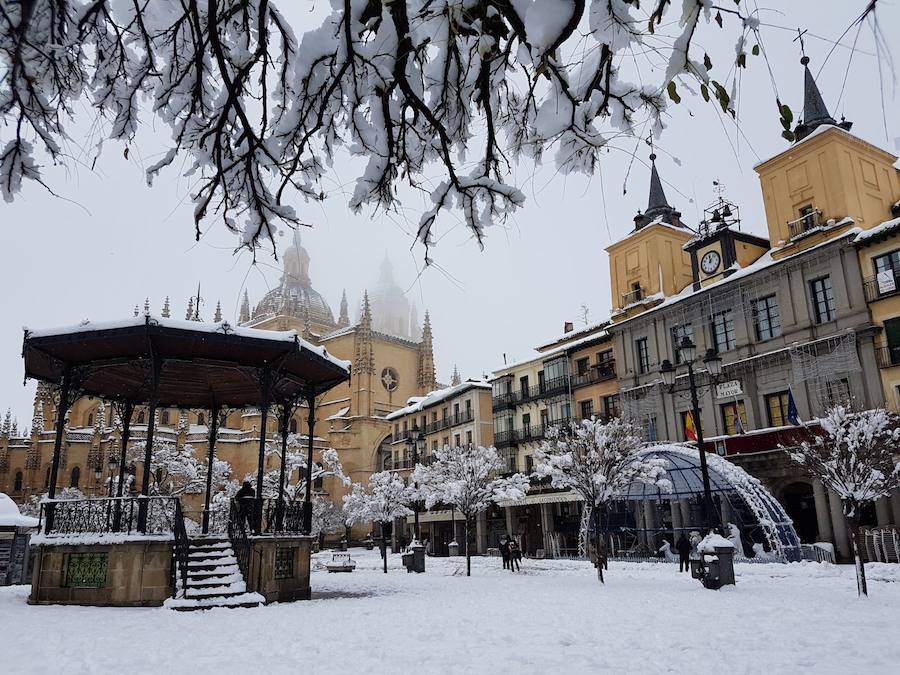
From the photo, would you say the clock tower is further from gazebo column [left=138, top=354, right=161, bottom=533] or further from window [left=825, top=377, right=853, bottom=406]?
gazebo column [left=138, top=354, right=161, bottom=533]

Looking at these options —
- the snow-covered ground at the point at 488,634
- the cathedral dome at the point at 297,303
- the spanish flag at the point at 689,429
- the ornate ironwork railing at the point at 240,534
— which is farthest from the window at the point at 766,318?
the cathedral dome at the point at 297,303

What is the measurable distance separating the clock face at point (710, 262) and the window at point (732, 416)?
281 inches

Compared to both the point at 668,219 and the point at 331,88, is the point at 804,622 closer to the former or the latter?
the point at 331,88

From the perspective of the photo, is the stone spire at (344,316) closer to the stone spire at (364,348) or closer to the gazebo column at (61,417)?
the stone spire at (364,348)

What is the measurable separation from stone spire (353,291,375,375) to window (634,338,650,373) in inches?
1469

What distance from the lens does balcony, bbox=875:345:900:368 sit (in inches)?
932

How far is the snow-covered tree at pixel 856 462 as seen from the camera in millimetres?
14203

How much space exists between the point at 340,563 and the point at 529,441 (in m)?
16.3

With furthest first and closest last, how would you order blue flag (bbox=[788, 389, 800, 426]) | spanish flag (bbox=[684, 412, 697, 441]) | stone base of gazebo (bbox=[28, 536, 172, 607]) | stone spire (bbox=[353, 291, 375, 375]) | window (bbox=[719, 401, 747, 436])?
1. stone spire (bbox=[353, 291, 375, 375])
2. spanish flag (bbox=[684, 412, 697, 441])
3. window (bbox=[719, 401, 747, 436])
4. blue flag (bbox=[788, 389, 800, 426])
5. stone base of gazebo (bbox=[28, 536, 172, 607])

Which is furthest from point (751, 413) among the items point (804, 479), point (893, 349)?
point (893, 349)

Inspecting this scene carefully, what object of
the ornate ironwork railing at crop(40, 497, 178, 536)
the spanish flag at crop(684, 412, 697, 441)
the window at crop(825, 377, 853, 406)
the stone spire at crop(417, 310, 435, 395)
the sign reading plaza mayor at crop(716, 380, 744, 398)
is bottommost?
the ornate ironwork railing at crop(40, 497, 178, 536)

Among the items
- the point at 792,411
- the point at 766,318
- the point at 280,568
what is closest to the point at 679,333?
the point at 766,318

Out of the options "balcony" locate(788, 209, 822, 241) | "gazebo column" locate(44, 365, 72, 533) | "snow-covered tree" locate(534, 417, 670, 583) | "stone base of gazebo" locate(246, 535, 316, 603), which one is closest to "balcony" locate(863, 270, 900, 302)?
"balcony" locate(788, 209, 822, 241)

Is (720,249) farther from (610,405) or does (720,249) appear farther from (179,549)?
Answer: (179,549)
